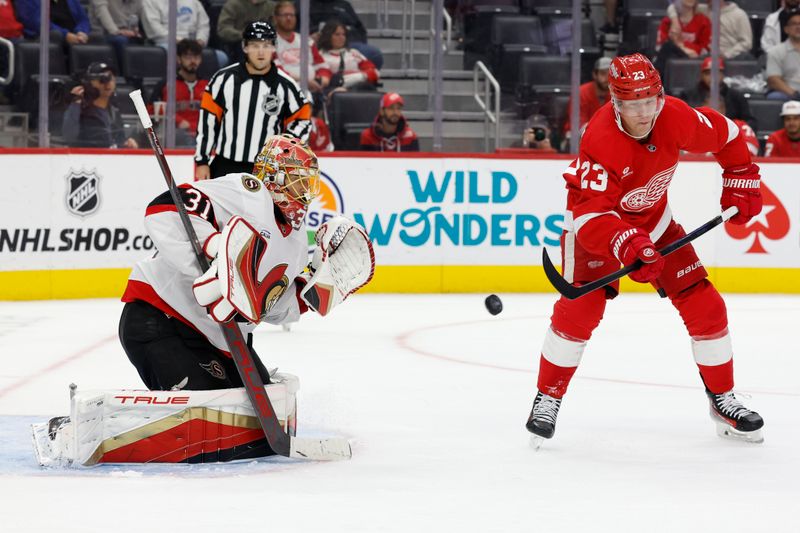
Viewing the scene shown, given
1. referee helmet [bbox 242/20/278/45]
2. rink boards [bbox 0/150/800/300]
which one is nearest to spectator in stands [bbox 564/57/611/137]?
rink boards [bbox 0/150/800/300]

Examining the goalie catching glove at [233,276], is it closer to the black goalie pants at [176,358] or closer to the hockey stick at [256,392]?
the hockey stick at [256,392]

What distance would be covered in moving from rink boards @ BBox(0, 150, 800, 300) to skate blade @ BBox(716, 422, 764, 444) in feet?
12.7

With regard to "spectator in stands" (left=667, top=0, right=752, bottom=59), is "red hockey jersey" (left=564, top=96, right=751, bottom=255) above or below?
below

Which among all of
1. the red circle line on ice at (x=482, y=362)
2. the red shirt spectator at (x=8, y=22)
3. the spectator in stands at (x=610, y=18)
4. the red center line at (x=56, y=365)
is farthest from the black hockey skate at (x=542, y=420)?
the spectator in stands at (x=610, y=18)

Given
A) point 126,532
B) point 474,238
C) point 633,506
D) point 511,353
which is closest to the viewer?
point 126,532

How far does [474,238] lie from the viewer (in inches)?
291

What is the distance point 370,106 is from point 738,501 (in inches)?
197

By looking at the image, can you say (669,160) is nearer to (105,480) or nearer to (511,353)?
(105,480)

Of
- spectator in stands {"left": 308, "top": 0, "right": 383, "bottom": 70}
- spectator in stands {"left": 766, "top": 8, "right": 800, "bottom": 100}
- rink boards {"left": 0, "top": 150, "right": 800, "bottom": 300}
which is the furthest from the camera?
spectator in stands {"left": 766, "top": 8, "right": 800, "bottom": 100}

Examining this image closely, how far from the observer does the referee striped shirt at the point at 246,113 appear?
17.3 feet

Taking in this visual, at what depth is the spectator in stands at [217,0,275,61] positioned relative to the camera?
7098 millimetres

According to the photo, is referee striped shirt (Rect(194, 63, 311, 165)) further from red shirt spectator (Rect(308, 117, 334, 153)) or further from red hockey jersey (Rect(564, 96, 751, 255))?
red hockey jersey (Rect(564, 96, 751, 255))

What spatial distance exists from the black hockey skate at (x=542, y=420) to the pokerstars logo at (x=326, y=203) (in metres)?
3.80

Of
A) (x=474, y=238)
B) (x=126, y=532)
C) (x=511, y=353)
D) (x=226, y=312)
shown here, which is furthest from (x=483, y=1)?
(x=126, y=532)
